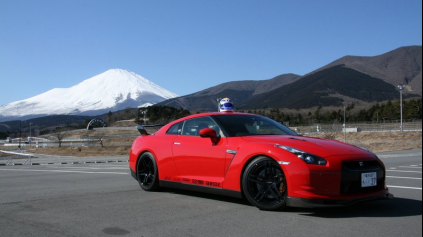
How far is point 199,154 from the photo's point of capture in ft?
21.6

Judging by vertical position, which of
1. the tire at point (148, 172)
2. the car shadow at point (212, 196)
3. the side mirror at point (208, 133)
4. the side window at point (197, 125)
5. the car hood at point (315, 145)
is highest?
the side window at point (197, 125)

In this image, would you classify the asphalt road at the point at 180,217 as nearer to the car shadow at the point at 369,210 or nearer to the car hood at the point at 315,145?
the car shadow at the point at 369,210

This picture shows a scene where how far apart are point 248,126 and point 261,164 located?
3.78 ft

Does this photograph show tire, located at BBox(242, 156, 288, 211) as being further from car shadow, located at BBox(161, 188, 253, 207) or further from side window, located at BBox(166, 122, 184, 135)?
side window, located at BBox(166, 122, 184, 135)

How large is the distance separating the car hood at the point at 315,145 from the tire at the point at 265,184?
1.05 ft

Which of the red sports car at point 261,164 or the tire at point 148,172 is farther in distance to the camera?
the tire at point 148,172

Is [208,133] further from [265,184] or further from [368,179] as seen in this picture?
[368,179]

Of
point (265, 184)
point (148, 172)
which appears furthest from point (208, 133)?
point (148, 172)

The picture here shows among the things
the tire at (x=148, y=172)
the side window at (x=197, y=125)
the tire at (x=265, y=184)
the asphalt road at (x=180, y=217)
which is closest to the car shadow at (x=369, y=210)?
the asphalt road at (x=180, y=217)

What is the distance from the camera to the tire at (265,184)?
5.51 m

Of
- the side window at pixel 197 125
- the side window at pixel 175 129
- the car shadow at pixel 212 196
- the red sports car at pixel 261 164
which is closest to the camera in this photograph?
the red sports car at pixel 261 164

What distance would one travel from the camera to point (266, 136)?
6336 mm

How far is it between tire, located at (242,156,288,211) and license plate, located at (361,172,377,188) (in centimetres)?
95

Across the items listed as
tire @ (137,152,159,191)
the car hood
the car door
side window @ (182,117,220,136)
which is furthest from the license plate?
tire @ (137,152,159,191)
